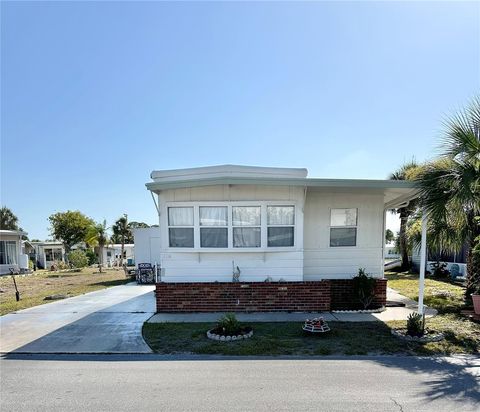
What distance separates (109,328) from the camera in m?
6.63

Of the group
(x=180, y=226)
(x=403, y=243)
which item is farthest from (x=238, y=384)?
(x=403, y=243)

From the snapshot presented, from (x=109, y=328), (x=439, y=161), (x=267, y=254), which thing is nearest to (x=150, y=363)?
(x=109, y=328)

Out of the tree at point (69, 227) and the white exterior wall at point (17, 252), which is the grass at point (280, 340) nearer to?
the white exterior wall at point (17, 252)

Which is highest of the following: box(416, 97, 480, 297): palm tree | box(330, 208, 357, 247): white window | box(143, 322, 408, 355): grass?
box(416, 97, 480, 297): palm tree

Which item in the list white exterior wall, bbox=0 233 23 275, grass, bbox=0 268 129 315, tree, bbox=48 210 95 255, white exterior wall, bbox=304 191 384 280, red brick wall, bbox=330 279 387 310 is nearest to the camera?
red brick wall, bbox=330 279 387 310

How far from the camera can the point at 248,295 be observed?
25.3ft

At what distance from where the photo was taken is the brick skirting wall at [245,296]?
771 centimetres

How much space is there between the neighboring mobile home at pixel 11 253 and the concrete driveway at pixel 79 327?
17614mm

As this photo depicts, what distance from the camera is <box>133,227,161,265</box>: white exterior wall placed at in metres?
16.5

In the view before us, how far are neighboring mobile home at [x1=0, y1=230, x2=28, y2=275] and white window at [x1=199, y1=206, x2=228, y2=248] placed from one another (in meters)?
21.4

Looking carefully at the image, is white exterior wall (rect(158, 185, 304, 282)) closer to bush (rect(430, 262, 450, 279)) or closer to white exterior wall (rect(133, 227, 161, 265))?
white exterior wall (rect(133, 227, 161, 265))

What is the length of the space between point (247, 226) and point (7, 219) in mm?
51675

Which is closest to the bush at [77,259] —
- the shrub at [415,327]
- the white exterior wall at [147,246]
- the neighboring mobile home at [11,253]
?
the neighboring mobile home at [11,253]

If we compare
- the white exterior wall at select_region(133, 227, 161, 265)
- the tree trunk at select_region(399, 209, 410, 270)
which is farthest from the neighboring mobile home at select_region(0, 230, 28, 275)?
the tree trunk at select_region(399, 209, 410, 270)
